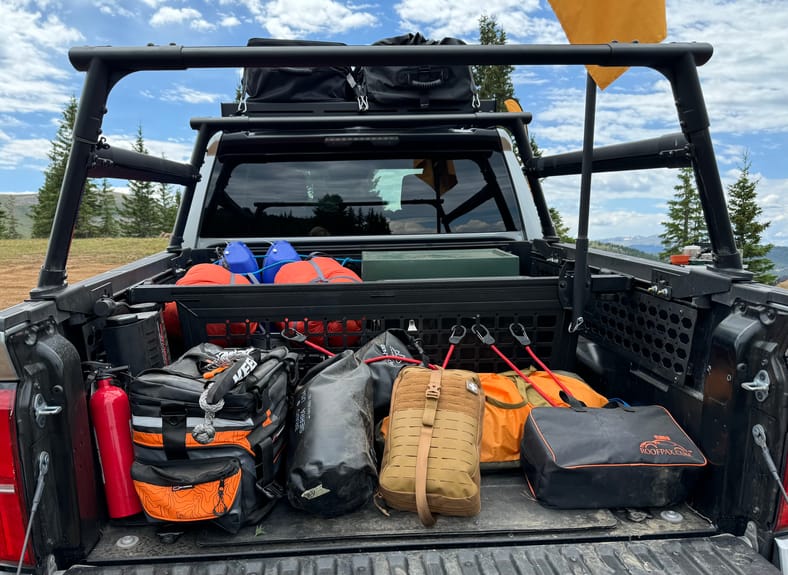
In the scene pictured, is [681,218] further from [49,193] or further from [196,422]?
[49,193]

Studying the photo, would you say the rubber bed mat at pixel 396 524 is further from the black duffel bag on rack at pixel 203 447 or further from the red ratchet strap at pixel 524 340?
the red ratchet strap at pixel 524 340

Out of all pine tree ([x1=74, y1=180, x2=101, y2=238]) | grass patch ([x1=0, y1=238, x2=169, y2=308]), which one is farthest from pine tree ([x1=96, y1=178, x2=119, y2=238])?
grass patch ([x1=0, y1=238, x2=169, y2=308])

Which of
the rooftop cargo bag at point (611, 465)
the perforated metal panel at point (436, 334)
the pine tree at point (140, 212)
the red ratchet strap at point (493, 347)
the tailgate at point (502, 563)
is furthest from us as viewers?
the pine tree at point (140, 212)

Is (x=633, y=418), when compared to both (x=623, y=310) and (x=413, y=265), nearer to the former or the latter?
(x=623, y=310)

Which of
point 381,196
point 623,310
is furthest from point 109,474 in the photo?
point 381,196

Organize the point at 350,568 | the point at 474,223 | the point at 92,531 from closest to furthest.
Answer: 1. the point at 350,568
2. the point at 92,531
3. the point at 474,223

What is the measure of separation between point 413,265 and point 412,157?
1468mm

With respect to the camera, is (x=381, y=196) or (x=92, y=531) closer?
(x=92, y=531)

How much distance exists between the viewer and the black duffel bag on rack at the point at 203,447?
169cm

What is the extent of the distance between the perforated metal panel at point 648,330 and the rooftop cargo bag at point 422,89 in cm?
211

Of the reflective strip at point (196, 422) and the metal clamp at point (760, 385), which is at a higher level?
the metal clamp at point (760, 385)

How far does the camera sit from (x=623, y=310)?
2.53 meters

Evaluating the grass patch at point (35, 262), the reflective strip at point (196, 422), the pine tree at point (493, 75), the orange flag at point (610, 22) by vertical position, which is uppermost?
the pine tree at point (493, 75)

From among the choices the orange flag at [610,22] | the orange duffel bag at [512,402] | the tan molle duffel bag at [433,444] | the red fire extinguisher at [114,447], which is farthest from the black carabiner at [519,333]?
the red fire extinguisher at [114,447]
